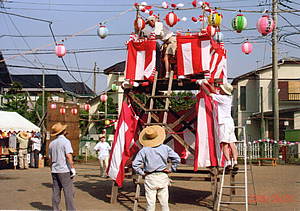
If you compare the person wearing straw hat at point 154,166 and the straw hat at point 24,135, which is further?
the straw hat at point 24,135

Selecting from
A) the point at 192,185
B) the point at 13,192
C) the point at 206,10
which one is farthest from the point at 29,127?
the point at 206,10

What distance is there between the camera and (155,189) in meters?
6.96

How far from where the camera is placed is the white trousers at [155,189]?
22.7ft

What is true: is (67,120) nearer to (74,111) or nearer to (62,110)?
(74,111)

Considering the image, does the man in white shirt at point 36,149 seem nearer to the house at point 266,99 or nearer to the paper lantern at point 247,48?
the paper lantern at point 247,48

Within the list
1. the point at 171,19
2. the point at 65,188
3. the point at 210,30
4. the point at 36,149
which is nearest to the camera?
the point at 65,188

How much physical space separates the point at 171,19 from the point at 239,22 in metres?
2.06

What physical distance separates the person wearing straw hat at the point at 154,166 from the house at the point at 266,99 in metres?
24.4

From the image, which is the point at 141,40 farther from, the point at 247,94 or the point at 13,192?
the point at 247,94

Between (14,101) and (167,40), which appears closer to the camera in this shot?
(167,40)

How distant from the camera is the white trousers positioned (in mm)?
6922

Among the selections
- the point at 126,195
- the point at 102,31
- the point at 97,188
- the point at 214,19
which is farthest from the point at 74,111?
the point at 214,19

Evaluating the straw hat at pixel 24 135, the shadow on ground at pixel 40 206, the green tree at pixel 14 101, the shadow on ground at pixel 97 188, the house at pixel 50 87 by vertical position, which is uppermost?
the house at pixel 50 87

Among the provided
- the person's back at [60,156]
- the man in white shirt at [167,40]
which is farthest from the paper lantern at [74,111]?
the person's back at [60,156]
